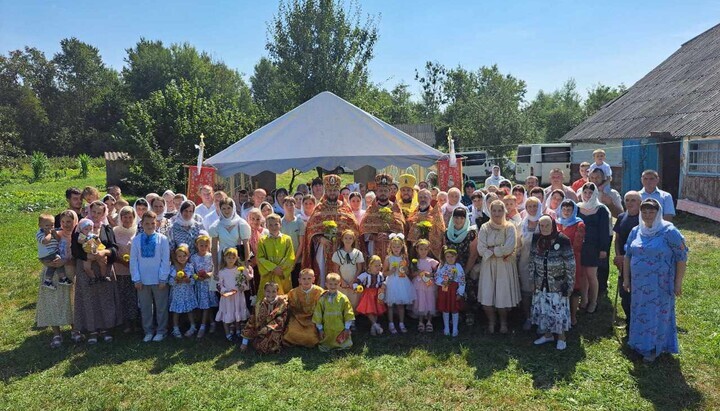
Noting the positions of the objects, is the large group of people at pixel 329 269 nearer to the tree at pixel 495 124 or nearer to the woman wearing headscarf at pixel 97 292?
the woman wearing headscarf at pixel 97 292

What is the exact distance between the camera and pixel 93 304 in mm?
5477

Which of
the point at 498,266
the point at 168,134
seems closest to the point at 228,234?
the point at 498,266

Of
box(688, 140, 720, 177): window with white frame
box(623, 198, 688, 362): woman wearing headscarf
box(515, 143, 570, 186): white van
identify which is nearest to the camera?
box(623, 198, 688, 362): woman wearing headscarf

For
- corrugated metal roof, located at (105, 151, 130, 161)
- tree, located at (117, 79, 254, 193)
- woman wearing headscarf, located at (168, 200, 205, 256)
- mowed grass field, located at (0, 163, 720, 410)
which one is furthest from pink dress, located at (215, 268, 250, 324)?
corrugated metal roof, located at (105, 151, 130, 161)

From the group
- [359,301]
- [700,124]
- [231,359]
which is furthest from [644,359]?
[700,124]

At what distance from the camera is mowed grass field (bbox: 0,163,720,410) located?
410 cm

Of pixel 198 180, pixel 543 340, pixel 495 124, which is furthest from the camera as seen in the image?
pixel 495 124

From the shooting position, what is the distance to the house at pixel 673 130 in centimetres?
1262

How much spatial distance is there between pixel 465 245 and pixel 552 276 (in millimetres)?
1046

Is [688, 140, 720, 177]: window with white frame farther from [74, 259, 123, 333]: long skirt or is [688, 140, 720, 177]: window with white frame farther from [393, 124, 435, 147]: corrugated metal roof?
[393, 124, 435, 147]: corrugated metal roof

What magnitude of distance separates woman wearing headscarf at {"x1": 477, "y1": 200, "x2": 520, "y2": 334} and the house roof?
9492 millimetres

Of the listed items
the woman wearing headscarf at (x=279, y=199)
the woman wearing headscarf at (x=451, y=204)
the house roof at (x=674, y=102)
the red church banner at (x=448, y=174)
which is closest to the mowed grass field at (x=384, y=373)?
the woman wearing headscarf at (x=451, y=204)

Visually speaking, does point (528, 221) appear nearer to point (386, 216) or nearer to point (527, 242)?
point (527, 242)

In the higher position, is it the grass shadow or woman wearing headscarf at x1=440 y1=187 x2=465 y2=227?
woman wearing headscarf at x1=440 y1=187 x2=465 y2=227
